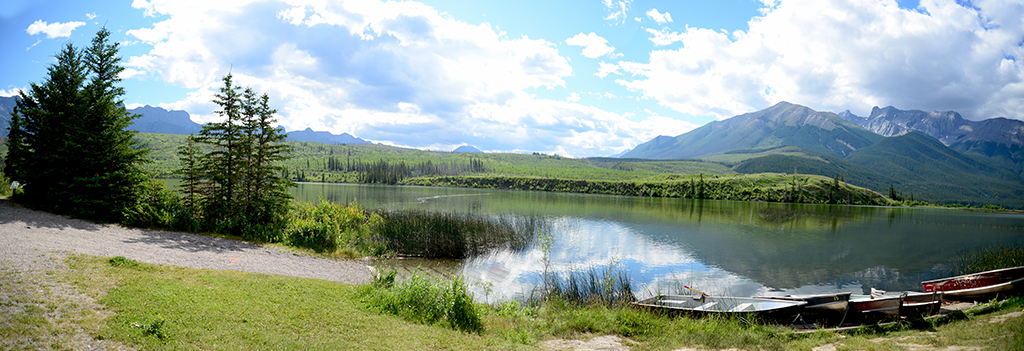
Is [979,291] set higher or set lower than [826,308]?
higher

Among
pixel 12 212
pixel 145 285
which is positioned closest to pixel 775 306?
pixel 145 285

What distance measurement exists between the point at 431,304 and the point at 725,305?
8.68 meters

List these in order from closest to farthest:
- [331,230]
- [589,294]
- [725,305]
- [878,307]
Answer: [878,307] → [725,305] → [589,294] → [331,230]

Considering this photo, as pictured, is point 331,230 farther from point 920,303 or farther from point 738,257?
point 738,257

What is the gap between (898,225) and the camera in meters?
45.9

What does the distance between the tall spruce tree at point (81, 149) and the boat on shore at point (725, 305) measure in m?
22.0

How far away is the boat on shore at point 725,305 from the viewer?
1161 cm

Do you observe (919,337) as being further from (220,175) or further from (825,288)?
(220,175)

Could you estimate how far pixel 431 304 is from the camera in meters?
9.83

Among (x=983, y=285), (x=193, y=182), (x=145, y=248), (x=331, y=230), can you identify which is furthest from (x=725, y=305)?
(x=193, y=182)

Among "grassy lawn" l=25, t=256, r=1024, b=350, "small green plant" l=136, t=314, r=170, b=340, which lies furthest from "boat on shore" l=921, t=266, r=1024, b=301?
"small green plant" l=136, t=314, r=170, b=340

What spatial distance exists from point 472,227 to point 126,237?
15348mm

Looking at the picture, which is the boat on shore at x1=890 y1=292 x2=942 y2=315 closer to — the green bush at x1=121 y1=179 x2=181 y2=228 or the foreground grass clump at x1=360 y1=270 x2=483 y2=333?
the foreground grass clump at x1=360 y1=270 x2=483 y2=333

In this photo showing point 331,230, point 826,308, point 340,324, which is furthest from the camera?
point 331,230
